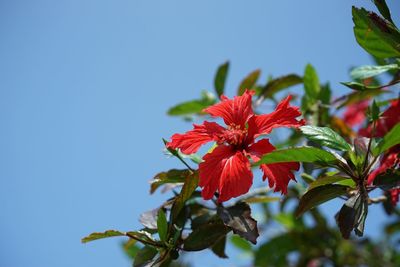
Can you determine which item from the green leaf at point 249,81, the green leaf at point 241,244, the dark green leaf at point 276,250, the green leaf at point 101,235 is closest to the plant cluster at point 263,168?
the green leaf at point 101,235

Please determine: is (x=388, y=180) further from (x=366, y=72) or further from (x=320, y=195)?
(x=366, y=72)

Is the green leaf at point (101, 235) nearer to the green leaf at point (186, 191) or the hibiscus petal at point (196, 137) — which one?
the green leaf at point (186, 191)

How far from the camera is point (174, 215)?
4.63 feet

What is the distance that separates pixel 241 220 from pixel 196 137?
0.94 ft

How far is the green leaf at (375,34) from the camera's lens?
51.3 inches

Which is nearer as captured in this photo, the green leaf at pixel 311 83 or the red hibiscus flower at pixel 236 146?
the red hibiscus flower at pixel 236 146

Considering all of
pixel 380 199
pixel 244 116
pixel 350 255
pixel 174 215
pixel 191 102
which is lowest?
pixel 350 255

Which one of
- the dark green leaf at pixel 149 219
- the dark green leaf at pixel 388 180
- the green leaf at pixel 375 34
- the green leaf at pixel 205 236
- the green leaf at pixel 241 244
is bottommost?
the green leaf at pixel 241 244

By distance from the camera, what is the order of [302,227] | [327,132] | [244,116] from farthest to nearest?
[302,227] < [244,116] < [327,132]

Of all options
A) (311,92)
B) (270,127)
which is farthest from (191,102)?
(270,127)

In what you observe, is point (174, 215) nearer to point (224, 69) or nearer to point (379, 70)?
point (379, 70)

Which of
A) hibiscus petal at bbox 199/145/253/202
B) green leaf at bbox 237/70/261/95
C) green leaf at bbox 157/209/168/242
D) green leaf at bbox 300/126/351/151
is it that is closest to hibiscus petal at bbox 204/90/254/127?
hibiscus petal at bbox 199/145/253/202

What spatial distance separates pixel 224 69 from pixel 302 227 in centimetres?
135

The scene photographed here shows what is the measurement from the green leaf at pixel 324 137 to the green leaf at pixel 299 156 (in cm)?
4
